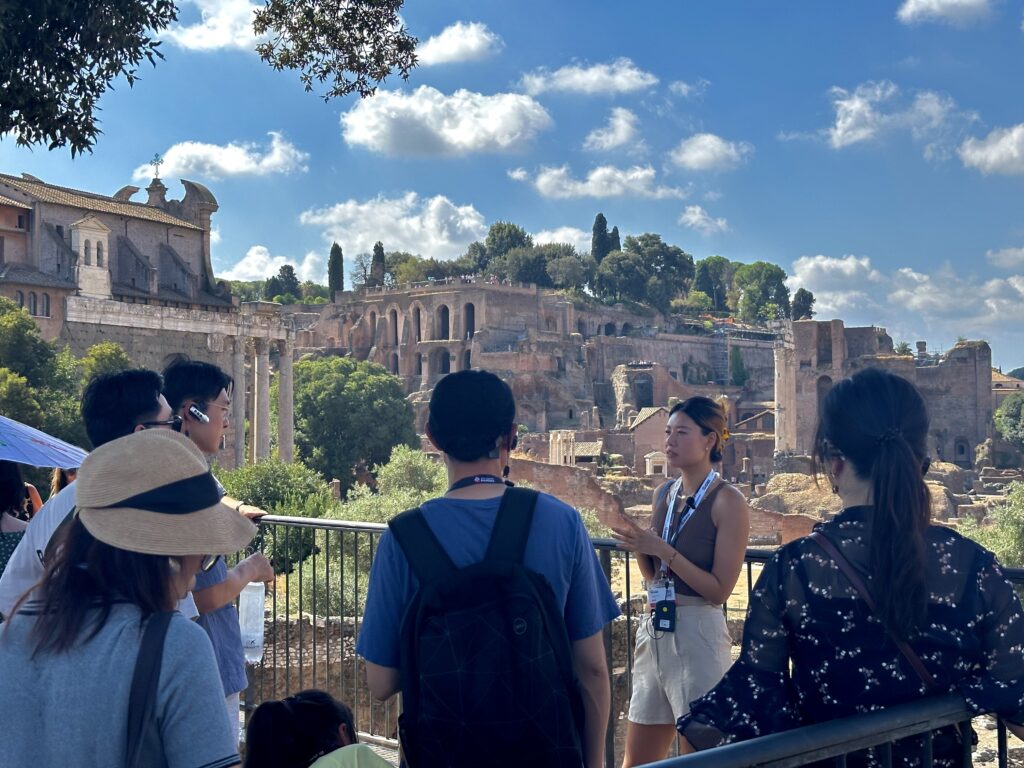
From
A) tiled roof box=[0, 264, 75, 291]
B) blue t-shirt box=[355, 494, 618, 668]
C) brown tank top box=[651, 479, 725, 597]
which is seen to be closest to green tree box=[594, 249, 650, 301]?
tiled roof box=[0, 264, 75, 291]

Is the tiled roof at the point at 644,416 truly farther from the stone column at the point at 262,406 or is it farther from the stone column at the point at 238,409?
the stone column at the point at 238,409

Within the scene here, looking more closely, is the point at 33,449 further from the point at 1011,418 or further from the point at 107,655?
the point at 1011,418

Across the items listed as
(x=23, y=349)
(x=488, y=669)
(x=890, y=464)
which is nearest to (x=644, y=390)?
(x=23, y=349)

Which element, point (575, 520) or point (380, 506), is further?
point (380, 506)

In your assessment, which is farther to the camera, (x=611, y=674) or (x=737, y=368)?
(x=737, y=368)

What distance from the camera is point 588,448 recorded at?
57938mm

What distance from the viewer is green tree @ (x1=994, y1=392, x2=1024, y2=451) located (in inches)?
3214

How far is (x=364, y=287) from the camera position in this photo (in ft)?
305

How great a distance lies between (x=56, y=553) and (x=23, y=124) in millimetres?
6064

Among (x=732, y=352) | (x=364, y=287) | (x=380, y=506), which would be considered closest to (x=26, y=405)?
(x=380, y=506)

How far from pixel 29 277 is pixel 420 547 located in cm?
3735

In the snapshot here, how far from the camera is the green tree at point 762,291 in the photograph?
439 feet

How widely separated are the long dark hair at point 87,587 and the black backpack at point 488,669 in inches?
31.1

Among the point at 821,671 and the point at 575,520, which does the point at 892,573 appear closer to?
the point at 821,671
